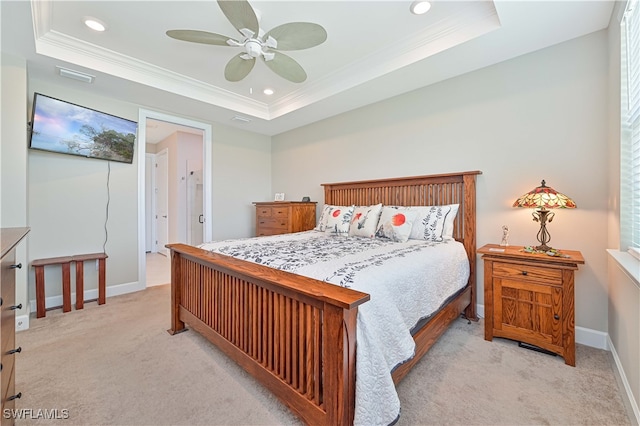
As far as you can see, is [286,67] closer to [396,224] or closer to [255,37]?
[255,37]

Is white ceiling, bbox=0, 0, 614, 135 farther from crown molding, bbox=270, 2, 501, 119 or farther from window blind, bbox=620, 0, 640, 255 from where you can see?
window blind, bbox=620, 0, 640, 255

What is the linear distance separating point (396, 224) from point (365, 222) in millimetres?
361

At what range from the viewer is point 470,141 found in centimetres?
285

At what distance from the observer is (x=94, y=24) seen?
239 centimetres

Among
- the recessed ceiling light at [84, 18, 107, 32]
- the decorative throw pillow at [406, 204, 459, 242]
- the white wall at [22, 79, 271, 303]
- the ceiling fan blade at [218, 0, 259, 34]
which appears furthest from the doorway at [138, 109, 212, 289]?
the decorative throw pillow at [406, 204, 459, 242]

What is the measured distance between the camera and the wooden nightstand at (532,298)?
1927mm

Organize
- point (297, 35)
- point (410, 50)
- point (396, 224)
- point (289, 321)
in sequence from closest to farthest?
1. point (289, 321)
2. point (297, 35)
3. point (410, 50)
4. point (396, 224)

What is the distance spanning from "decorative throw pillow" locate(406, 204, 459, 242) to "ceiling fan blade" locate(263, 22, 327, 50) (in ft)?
6.17

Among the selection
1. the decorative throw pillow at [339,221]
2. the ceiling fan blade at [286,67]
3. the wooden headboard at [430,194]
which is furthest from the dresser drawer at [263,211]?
the ceiling fan blade at [286,67]

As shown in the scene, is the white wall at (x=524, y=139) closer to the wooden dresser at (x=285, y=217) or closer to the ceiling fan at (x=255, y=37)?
the wooden dresser at (x=285, y=217)

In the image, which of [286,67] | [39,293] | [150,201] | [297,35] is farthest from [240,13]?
[150,201]

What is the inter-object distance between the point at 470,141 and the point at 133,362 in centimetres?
359

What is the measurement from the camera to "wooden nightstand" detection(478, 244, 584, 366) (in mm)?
1927

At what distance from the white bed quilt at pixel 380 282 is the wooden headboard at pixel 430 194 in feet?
1.02
